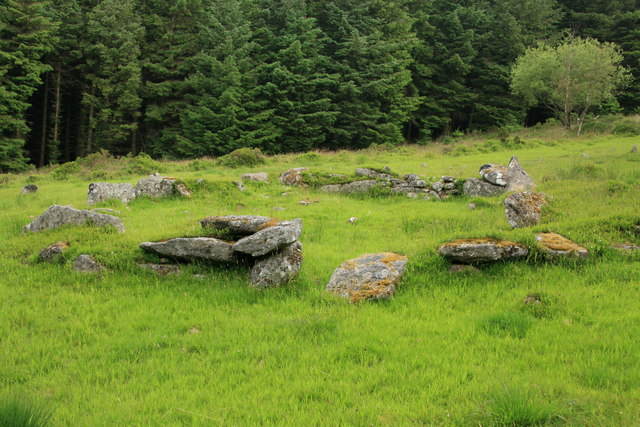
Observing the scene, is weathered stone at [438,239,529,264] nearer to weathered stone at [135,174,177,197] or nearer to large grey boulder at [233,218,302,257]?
large grey boulder at [233,218,302,257]

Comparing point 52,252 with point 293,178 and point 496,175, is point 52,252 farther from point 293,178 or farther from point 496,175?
point 496,175

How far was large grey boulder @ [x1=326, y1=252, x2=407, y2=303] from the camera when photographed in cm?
762

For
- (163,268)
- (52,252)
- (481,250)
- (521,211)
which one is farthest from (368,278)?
(52,252)

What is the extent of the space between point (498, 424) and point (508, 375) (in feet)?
3.45

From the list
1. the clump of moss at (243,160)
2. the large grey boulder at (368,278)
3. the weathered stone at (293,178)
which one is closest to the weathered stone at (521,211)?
the large grey boulder at (368,278)

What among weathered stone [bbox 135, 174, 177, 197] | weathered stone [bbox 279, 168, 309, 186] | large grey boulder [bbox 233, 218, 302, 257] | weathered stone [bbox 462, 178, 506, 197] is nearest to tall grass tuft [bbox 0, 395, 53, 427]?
large grey boulder [bbox 233, 218, 302, 257]

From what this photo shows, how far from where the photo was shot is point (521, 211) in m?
11.2

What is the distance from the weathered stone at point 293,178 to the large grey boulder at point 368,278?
12.2 meters

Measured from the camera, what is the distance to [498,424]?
13.2 ft

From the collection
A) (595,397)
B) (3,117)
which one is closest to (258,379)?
(595,397)

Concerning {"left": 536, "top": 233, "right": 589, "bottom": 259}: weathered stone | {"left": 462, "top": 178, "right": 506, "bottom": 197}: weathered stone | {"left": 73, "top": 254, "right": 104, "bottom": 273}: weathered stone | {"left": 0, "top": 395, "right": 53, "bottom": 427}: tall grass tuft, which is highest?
{"left": 462, "top": 178, "right": 506, "bottom": 197}: weathered stone

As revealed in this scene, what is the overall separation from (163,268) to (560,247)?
8690 millimetres

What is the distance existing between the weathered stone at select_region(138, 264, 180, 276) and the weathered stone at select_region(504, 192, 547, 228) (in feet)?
28.6

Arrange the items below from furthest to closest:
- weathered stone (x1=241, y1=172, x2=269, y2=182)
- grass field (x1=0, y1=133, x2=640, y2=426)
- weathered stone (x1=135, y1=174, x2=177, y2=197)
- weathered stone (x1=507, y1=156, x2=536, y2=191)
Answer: weathered stone (x1=241, y1=172, x2=269, y2=182) → weathered stone (x1=135, y1=174, x2=177, y2=197) → weathered stone (x1=507, y1=156, x2=536, y2=191) → grass field (x1=0, y1=133, x2=640, y2=426)
